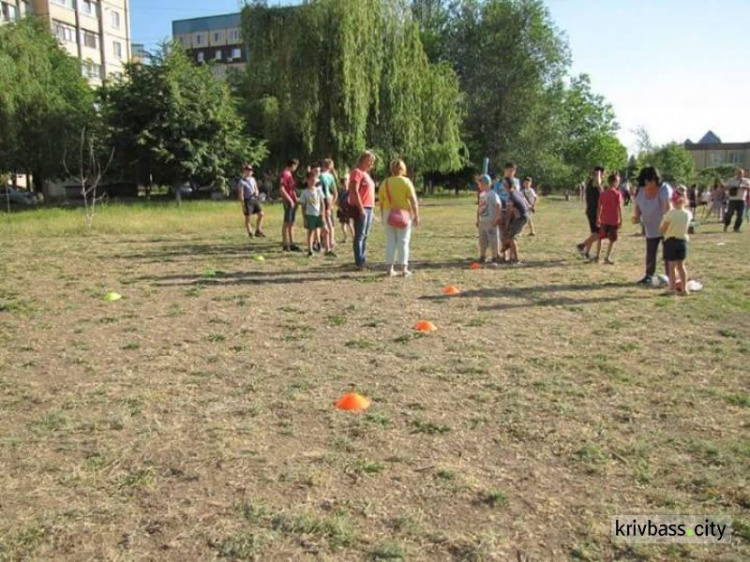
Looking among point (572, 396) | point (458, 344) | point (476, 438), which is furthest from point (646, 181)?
point (476, 438)

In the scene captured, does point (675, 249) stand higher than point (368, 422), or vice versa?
point (675, 249)

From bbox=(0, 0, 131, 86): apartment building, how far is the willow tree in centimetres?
3081

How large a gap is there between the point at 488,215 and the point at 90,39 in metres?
60.5

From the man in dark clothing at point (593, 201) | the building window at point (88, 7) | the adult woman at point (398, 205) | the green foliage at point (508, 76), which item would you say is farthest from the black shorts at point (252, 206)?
the building window at point (88, 7)

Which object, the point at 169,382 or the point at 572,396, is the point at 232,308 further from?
the point at 572,396

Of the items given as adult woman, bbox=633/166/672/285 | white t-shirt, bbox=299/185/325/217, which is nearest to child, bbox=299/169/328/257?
white t-shirt, bbox=299/185/325/217

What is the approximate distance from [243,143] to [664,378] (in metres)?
27.4

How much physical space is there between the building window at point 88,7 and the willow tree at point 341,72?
3835 centimetres

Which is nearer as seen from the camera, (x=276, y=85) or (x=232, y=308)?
(x=232, y=308)

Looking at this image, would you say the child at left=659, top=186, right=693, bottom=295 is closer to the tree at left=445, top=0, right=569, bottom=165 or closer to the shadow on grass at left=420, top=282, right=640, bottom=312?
the shadow on grass at left=420, top=282, right=640, bottom=312

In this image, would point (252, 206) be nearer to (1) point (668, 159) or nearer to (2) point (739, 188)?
(2) point (739, 188)

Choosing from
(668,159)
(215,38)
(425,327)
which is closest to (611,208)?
(425,327)

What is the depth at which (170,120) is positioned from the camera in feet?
88.7

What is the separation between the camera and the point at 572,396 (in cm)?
460
